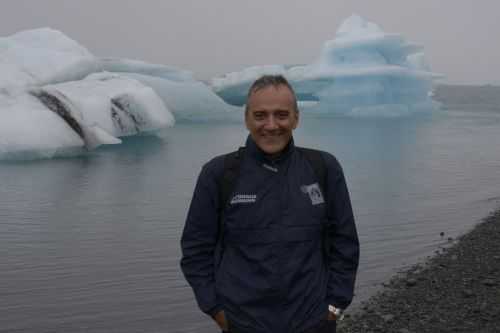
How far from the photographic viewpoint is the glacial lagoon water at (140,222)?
222 inches

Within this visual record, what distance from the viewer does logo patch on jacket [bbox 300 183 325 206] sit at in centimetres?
199

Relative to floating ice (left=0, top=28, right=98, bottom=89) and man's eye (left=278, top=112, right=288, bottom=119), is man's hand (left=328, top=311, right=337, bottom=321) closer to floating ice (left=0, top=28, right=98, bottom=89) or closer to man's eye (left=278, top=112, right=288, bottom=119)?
man's eye (left=278, top=112, right=288, bottom=119)

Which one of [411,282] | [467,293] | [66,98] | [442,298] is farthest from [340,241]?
[66,98]

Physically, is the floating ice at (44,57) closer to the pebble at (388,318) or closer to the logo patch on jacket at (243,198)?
the pebble at (388,318)

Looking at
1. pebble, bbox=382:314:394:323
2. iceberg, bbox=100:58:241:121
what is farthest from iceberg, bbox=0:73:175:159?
pebble, bbox=382:314:394:323

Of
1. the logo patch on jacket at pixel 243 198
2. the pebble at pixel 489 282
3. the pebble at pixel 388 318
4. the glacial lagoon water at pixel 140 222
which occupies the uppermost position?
the logo patch on jacket at pixel 243 198

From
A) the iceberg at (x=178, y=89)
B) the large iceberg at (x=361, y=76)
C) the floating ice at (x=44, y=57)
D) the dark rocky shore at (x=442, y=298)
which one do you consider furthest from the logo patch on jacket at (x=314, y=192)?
the large iceberg at (x=361, y=76)

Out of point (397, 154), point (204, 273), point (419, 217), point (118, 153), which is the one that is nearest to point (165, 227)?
point (419, 217)

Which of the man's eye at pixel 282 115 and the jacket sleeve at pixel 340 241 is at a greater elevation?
the man's eye at pixel 282 115

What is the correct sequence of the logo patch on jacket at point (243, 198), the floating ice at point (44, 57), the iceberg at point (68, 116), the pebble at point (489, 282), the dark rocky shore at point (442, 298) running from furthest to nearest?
the floating ice at point (44, 57) → the iceberg at point (68, 116) → the pebble at point (489, 282) → the dark rocky shore at point (442, 298) → the logo patch on jacket at point (243, 198)

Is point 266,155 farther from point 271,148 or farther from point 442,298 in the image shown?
point 442,298

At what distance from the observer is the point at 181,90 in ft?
95.1

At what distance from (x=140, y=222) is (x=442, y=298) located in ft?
16.0

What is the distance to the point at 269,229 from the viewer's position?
199cm
